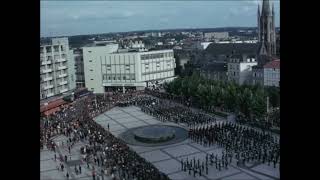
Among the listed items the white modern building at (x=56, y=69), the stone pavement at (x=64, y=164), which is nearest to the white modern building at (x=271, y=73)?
the white modern building at (x=56, y=69)

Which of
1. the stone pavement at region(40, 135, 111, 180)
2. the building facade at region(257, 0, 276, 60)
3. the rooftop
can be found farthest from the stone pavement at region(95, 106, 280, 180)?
the rooftop

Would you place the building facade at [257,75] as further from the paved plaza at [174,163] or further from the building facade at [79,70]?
the building facade at [79,70]

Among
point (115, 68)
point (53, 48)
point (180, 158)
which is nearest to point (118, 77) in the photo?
point (115, 68)

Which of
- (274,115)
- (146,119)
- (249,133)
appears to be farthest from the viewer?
(146,119)
